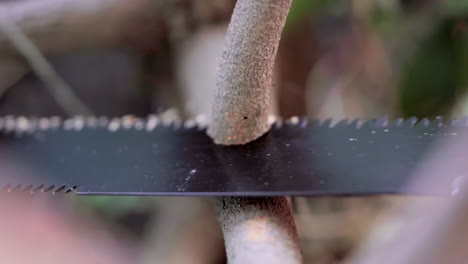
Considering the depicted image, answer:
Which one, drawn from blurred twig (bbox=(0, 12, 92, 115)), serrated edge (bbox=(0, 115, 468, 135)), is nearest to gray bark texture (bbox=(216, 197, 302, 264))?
serrated edge (bbox=(0, 115, 468, 135))

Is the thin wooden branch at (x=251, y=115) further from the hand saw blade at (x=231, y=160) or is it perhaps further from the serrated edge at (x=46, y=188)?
the serrated edge at (x=46, y=188)

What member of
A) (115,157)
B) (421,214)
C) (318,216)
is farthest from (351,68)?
(421,214)

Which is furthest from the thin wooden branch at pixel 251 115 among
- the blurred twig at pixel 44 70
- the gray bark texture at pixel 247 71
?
the blurred twig at pixel 44 70

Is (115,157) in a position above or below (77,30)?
below

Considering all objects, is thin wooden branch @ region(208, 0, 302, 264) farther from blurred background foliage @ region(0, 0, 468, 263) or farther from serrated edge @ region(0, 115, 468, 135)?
blurred background foliage @ region(0, 0, 468, 263)

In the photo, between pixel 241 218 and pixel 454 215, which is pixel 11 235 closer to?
pixel 241 218

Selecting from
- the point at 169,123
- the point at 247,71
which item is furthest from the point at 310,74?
the point at 247,71
